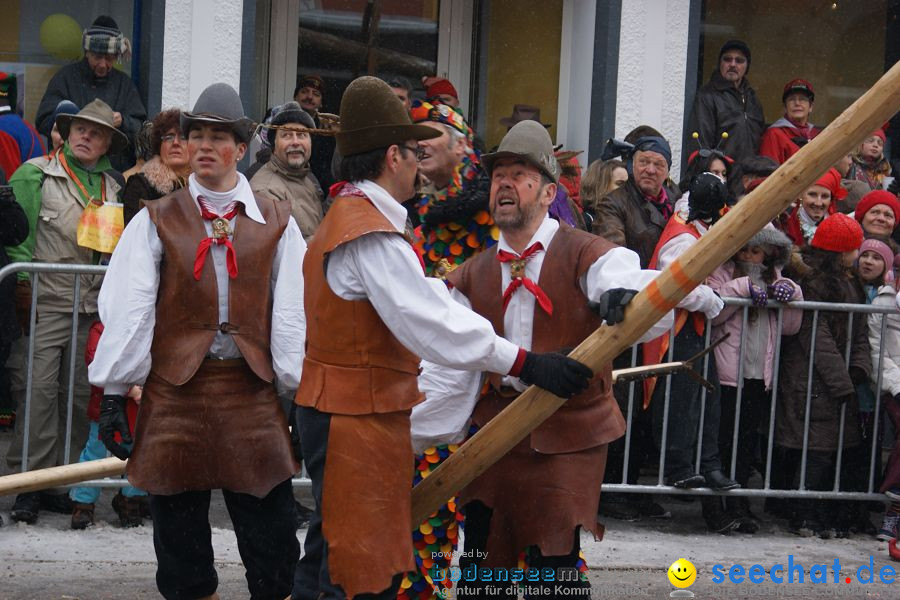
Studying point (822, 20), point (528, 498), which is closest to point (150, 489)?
point (528, 498)

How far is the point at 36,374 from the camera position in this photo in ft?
20.8

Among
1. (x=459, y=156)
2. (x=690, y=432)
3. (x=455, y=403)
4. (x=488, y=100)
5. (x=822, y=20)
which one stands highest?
(x=822, y=20)

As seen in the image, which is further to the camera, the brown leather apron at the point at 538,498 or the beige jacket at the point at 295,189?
the beige jacket at the point at 295,189

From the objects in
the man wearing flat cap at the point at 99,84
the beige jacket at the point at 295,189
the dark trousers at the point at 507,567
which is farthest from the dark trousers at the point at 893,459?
the man wearing flat cap at the point at 99,84

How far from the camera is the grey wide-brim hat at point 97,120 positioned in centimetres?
655

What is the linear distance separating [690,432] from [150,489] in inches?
136

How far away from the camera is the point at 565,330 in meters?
4.22

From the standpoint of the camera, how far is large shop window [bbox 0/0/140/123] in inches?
351

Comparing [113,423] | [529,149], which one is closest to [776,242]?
[529,149]

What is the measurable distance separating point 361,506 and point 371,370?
15.9 inches

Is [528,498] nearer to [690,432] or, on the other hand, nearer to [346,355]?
[346,355]

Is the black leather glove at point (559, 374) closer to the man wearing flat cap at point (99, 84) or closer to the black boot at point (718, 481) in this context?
the black boot at point (718, 481)

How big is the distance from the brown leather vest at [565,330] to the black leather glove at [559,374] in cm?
44

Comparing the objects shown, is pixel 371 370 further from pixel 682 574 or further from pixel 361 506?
pixel 682 574
